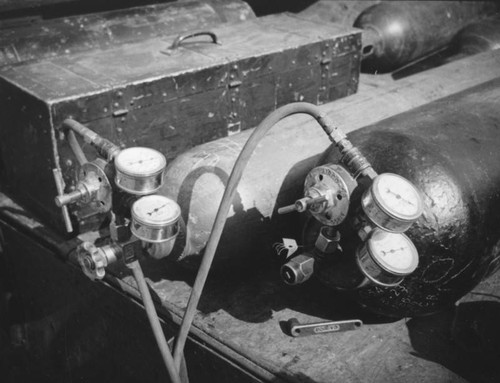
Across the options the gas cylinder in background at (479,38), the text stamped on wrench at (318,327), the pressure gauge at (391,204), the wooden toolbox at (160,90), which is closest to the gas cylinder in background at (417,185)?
the text stamped on wrench at (318,327)

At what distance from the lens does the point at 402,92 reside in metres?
3.76

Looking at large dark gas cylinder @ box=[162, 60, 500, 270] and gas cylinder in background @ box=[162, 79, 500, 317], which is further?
large dark gas cylinder @ box=[162, 60, 500, 270]

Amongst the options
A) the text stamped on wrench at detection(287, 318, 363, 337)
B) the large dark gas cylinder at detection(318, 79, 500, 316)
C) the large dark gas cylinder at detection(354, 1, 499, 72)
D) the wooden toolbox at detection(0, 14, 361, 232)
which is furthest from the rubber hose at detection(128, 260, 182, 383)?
the large dark gas cylinder at detection(354, 1, 499, 72)

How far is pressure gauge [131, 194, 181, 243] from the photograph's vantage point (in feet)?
6.18

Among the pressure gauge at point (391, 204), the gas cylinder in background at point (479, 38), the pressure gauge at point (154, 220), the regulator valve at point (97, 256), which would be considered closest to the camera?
the pressure gauge at point (391, 204)

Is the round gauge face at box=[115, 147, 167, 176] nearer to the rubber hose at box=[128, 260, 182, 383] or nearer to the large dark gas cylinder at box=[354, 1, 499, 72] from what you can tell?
the rubber hose at box=[128, 260, 182, 383]

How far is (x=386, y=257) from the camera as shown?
5.91ft

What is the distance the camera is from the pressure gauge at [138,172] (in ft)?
6.28

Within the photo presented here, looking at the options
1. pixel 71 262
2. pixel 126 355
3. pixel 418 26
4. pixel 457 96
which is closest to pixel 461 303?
pixel 457 96

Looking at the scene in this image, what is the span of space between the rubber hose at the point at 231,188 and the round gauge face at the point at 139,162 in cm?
27

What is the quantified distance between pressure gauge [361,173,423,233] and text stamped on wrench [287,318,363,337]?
619 millimetres

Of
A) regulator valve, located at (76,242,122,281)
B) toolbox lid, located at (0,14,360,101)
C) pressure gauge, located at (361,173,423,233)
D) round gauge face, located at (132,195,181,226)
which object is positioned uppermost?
pressure gauge, located at (361,173,423,233)

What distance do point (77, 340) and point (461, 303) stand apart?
1894 mm

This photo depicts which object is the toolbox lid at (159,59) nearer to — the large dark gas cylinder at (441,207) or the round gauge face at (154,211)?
the round gauge face at (154,211)
